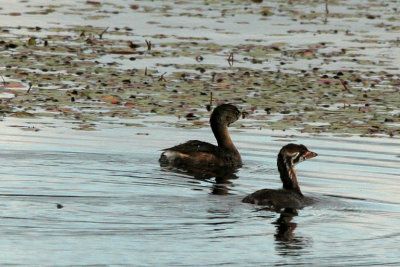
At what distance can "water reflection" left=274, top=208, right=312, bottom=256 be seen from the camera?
13.1 metres

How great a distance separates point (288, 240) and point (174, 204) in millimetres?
1821

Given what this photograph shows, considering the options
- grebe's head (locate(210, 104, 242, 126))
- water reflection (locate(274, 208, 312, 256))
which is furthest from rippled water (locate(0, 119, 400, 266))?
grebe's head (locate(210, 104, 242, 126))

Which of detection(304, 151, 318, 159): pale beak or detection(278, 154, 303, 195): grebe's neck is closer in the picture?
detection(278, 154, 303, 195): grebe's neck

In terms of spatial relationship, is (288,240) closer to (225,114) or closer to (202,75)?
(225,114)

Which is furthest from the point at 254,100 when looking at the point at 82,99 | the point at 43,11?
the point at 43,11

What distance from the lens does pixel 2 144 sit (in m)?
18.0

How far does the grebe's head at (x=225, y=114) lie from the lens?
1916 cm

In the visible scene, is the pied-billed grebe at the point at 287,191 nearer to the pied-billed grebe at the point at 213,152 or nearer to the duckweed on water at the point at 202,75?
the pied-billed grebe at the point at 213,152

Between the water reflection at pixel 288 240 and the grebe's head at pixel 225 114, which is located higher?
the grebe's head at pixel 225 114

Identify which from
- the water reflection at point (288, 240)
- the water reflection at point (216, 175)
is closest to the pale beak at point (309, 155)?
the water reflection at point (216, 175)

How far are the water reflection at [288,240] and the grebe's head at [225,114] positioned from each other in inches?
176

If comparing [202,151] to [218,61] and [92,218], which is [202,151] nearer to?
[92,218]

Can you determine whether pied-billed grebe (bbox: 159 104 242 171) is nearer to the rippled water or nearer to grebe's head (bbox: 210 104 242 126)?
grebe's head (bbox: 210 104 242 126)

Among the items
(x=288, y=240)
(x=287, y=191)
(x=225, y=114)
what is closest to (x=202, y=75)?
(x=225, y=114)
